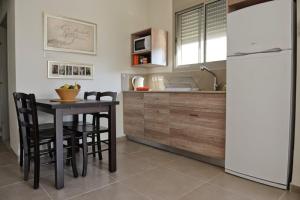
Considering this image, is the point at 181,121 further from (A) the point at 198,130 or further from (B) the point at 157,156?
(B) the point at 157,156

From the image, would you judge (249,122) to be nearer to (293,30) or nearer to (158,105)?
(293,30)

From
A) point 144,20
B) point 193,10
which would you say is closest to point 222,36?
point 193,10

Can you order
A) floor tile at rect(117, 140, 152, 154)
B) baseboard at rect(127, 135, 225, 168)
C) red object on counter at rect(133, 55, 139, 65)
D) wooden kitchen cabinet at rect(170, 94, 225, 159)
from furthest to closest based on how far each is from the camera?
red object on counter at rect(133, 55, 139, 65) < floor tile at rect(117, 140, 152, 154) < baseboard at rect(127, 135, 225, 168) < wooden kitchen cabinet at rect(170, 94, 225, 159)

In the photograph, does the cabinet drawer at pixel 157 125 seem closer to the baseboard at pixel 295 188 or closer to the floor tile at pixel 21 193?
the baseboard at pixel 295 188

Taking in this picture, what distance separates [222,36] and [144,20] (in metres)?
1.68

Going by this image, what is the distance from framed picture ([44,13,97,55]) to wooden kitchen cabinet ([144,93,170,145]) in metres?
1.23

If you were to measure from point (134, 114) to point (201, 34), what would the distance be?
1.70 meters

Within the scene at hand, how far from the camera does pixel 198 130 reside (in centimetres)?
258

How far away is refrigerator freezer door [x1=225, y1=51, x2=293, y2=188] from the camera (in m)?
1.88

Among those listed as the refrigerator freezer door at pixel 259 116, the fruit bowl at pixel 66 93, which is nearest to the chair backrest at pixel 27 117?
the fruit bowl at pixel 66 93

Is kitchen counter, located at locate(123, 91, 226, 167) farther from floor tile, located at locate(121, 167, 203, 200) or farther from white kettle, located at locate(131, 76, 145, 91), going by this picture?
floor tile, located at locate(121, 167, 203, 200)

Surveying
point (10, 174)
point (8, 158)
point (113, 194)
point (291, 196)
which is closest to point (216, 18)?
point (291, 196)

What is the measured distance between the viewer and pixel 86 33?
3297mm

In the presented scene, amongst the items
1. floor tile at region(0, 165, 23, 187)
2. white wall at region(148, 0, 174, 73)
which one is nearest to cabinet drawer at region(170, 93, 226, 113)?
white wall at region(148, 0, 174, 73)
